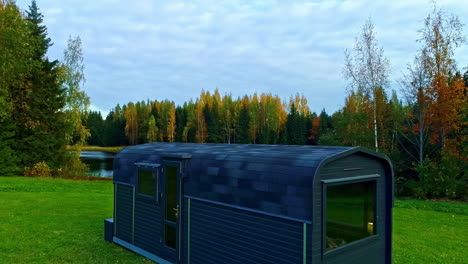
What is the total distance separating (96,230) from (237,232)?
7011 millimetres

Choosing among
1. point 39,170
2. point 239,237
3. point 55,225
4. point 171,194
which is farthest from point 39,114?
point 239,237

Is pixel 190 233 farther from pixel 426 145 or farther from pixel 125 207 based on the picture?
pixel 426 145

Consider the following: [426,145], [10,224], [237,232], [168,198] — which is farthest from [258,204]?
[426,145]

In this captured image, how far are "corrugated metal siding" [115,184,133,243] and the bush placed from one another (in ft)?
66.7

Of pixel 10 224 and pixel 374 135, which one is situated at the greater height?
pixel 374 135

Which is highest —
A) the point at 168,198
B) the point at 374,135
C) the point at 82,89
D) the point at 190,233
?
the point at 82,89

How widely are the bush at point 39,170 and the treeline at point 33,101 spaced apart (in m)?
0.09

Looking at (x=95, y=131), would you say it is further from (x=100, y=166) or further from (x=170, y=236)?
(x=170, y=236)

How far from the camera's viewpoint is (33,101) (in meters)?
27.6

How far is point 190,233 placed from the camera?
7094 millimetres

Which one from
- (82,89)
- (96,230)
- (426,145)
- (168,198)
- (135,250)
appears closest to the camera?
(168,198)

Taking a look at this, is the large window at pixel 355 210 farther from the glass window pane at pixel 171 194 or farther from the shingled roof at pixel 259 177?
the glass window pane at pixel 171 194

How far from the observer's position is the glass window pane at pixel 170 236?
7544 millimetres

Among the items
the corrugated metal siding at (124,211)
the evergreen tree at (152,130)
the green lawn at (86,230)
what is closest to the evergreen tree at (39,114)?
the green lawn at (86,230)
